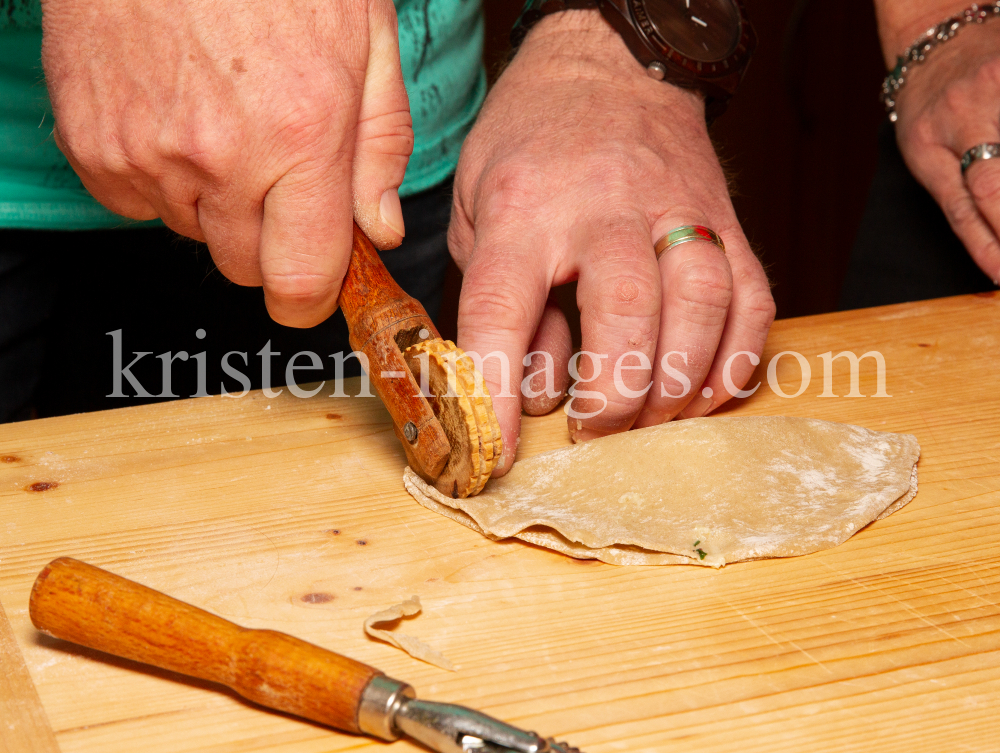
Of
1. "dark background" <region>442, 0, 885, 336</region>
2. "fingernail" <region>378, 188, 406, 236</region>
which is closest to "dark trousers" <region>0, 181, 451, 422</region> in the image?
"fingernail" <region>378, 188, 406, 236</region>

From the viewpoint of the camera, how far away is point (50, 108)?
1332 mm

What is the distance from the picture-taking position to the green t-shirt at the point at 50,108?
1297 millimetres

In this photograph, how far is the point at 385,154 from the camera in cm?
102

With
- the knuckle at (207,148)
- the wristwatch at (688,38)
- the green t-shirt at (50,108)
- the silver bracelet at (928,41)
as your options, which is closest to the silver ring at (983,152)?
the silver bracelet at (928,41)

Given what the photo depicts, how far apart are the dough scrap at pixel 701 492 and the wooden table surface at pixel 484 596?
2 cm

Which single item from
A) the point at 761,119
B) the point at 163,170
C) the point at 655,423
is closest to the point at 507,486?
the point at 655,423

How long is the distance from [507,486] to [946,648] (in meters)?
0.49

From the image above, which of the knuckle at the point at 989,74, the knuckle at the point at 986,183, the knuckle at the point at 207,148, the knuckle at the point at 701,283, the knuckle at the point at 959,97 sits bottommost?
the knuckle at the point at 701,283

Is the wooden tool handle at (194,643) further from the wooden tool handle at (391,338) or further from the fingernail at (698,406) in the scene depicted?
the fingernail at (698,406)

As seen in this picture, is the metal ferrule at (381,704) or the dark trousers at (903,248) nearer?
the metal ferrule at (381,704)

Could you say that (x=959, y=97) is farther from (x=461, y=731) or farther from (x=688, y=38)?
(x=461, y=731)

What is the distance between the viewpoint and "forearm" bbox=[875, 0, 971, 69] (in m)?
1.66

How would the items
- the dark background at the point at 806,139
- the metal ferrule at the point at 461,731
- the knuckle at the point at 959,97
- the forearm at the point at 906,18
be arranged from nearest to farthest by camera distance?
the metal ferrule at the point at 461,731
the knuckle at the point at 959,97
the forearm at the point at 906,18
the dark background at the point at 806,139

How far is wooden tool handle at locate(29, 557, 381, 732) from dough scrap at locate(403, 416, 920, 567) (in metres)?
0.29
